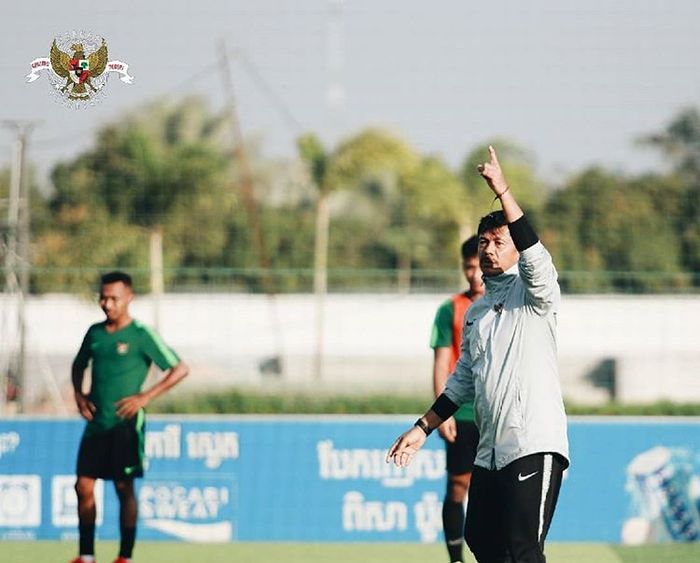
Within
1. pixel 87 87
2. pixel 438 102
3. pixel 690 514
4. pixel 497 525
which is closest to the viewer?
pixel 497 525

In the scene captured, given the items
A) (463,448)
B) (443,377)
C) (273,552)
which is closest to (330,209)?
(273,552)

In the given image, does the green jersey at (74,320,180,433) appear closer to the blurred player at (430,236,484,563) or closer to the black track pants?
→ the blurred player at (430,236,484,563)

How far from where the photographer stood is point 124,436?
9039mm

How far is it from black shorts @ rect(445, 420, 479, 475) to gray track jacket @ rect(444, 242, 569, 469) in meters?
2.96

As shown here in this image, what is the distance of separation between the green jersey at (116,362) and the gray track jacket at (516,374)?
3.72 metres

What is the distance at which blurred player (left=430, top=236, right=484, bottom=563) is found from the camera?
8664 millimetres

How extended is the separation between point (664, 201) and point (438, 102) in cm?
415

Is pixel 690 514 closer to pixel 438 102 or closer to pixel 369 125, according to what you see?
→ pixel 438 102

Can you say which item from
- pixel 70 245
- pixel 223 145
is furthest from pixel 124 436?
pixel 223 145

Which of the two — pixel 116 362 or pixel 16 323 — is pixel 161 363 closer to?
pixel 116 362

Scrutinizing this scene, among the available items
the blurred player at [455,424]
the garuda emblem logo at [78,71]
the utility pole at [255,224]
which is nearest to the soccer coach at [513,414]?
the blurred player at [455,424]

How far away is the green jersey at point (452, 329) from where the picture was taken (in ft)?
28.5

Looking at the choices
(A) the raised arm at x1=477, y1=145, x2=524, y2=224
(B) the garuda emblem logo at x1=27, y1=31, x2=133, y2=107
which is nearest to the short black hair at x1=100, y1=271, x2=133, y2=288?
(B) the garuda emblem logo at x1=27, y1=31, x2=133, y2=107

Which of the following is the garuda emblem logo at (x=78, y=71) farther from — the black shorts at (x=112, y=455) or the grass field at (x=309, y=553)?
the black shorts at (x=112, y=455)
